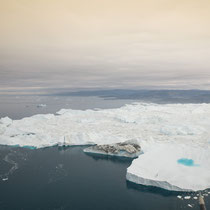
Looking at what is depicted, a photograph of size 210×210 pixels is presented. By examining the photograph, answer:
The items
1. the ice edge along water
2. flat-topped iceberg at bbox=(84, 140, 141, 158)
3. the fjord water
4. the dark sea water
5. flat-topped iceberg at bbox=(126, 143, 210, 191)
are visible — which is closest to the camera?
the dark sea water

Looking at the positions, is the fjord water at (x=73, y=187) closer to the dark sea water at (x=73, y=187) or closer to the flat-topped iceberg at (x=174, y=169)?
the dark sea water at (x=73, y=187)

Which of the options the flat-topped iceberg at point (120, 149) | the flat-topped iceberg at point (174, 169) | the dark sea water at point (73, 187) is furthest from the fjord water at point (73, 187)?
the flat-topped iceberg at point (120, 149)

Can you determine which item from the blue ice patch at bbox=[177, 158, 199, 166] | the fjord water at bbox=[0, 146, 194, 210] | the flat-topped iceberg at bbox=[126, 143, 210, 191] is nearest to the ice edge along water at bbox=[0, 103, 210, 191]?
the flat-topped iceberg at bbox=[126, 143, 210, 191]

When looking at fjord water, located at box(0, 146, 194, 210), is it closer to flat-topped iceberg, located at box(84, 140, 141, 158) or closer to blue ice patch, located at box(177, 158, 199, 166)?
flat-topped iceberg, located at box(84, 140, 141, 158)

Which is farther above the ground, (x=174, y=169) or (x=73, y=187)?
(x=174, y=169)

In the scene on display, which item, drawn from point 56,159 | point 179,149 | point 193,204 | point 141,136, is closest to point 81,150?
point 56,159

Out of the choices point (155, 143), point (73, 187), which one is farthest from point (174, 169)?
point (73, 187)

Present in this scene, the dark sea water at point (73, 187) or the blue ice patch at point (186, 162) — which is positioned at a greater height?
the blue ice patch at point (186, 162)

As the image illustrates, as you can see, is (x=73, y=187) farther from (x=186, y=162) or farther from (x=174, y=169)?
(x=186, y=162)
